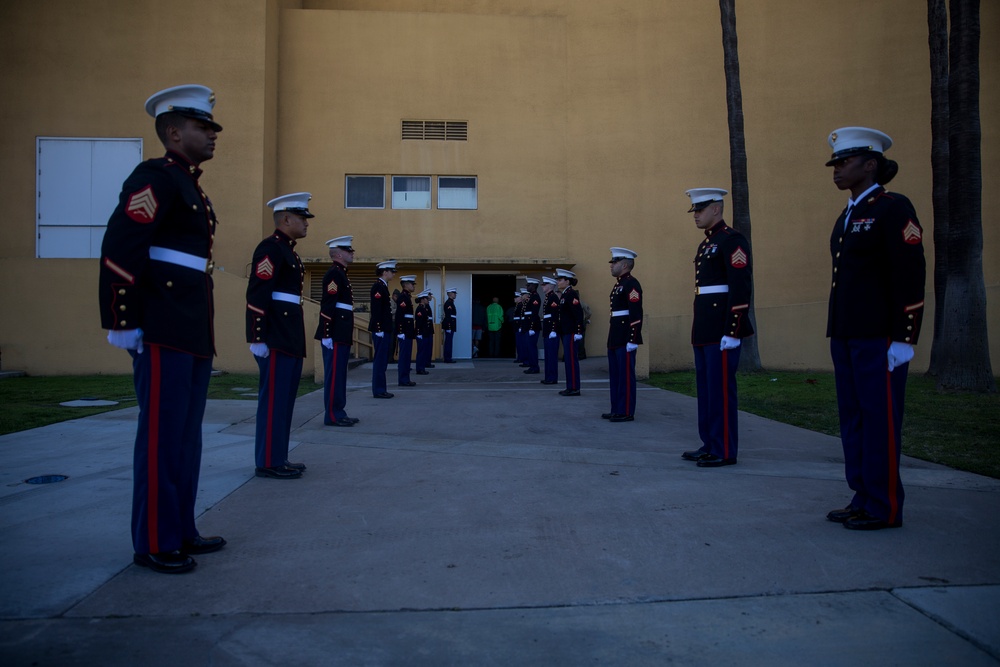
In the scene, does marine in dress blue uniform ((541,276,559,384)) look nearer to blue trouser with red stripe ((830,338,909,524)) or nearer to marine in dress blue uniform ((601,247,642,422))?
marine in dress blue uniform ((601,247,642,422))

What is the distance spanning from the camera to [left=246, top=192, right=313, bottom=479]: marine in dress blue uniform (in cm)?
530

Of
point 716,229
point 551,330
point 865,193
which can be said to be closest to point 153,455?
point 865,193

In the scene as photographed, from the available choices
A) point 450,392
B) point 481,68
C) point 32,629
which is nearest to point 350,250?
point 450,392

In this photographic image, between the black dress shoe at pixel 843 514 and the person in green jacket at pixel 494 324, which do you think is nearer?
the black dress shoe at pixel 843 514

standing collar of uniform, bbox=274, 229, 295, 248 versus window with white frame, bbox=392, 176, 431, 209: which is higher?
window with white frame, bbox=392, 176, 431, 209

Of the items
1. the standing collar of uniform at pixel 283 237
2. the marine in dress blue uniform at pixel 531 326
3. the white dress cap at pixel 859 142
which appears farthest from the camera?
the marine in dress blue uniform at pixel 531 326

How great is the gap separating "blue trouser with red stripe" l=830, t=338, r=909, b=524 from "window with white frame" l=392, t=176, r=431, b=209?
58.5 ft

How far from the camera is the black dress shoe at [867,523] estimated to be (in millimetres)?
3850

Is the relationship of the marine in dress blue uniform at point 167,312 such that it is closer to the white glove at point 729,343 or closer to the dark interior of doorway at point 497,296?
the white glove at point 729,343

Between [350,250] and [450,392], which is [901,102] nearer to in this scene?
[450,392]

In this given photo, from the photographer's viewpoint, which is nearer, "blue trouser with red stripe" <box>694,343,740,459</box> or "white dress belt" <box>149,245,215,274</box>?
"white dress belt" <box>149,245,215,274</box>

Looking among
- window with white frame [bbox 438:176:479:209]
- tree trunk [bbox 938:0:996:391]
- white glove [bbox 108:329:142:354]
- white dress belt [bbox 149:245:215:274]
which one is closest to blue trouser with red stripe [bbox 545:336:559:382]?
tree trunk [bbox 938:0:996:391]

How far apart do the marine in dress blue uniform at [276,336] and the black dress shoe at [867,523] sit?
3.69 m

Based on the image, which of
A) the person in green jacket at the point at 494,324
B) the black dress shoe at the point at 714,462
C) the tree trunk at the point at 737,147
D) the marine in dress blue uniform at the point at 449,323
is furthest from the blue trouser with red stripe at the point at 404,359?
the person in green jacket at the point at 494,324
